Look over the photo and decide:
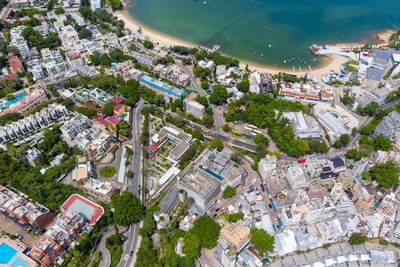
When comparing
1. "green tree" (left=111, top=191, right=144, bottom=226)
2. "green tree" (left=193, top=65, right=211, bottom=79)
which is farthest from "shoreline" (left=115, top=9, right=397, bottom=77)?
"green tree" (left=111, top=191, right=144, bottom=226)

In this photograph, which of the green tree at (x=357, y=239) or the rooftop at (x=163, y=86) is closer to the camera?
the green tree at (x=357, y=239)

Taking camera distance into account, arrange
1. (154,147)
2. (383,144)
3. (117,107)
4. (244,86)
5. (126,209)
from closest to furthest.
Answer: (126,209), (383,144), (154,147), (117,107), (244,86)

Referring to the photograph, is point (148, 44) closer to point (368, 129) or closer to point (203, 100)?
point (203, 100)

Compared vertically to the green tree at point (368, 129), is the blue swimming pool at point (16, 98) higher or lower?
lower

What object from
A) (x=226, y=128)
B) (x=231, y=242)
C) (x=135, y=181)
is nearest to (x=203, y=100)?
(x=226, y=128)

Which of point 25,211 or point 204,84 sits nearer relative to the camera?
point 25,211

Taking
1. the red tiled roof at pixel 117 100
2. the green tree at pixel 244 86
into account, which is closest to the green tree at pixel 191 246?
the red tiled roof at pixel 117 100

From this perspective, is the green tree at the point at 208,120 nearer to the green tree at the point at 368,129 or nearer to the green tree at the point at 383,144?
the green tree at the point at 368,129
